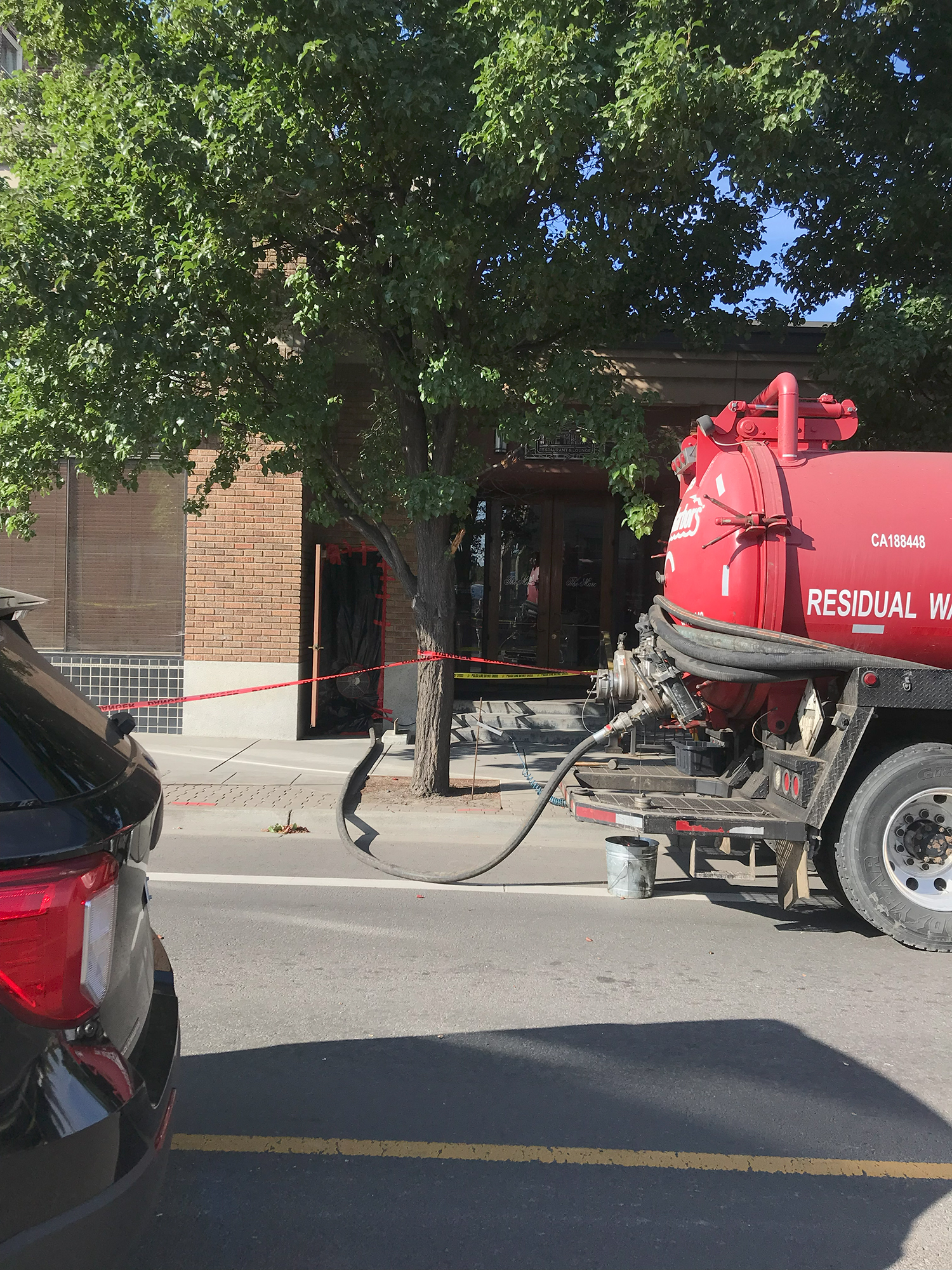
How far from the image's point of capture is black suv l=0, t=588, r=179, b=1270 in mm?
1799

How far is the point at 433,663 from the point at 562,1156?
599cm

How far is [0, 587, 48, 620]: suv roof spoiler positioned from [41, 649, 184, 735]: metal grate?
973cm

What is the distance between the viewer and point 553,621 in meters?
14.9

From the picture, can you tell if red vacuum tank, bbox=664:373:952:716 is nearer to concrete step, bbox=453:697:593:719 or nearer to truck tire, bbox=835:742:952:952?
truck tire, bbox=835:742:952:952

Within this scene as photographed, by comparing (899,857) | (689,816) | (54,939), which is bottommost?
(899,857)

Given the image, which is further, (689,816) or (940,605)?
(689,816)

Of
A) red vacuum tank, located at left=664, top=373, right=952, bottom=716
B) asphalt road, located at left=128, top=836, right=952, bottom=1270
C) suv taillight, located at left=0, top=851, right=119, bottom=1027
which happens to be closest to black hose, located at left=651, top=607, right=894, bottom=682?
red vacuum tank, located at left=664, top=373, right=952, bottom=716

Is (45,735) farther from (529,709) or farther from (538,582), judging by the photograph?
(538,582)

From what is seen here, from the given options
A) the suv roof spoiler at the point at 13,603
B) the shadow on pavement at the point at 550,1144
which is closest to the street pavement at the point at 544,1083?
the shadow on pavement at the point at 550,1144

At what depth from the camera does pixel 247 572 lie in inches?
474

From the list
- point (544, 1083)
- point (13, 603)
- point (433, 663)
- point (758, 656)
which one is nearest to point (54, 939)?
point (13, 603)

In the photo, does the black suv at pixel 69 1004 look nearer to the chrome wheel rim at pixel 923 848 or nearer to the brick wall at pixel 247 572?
the chrome wheel rim at pixel 923 848

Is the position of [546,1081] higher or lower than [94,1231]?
lower

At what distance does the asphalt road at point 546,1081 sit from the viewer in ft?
9.52
